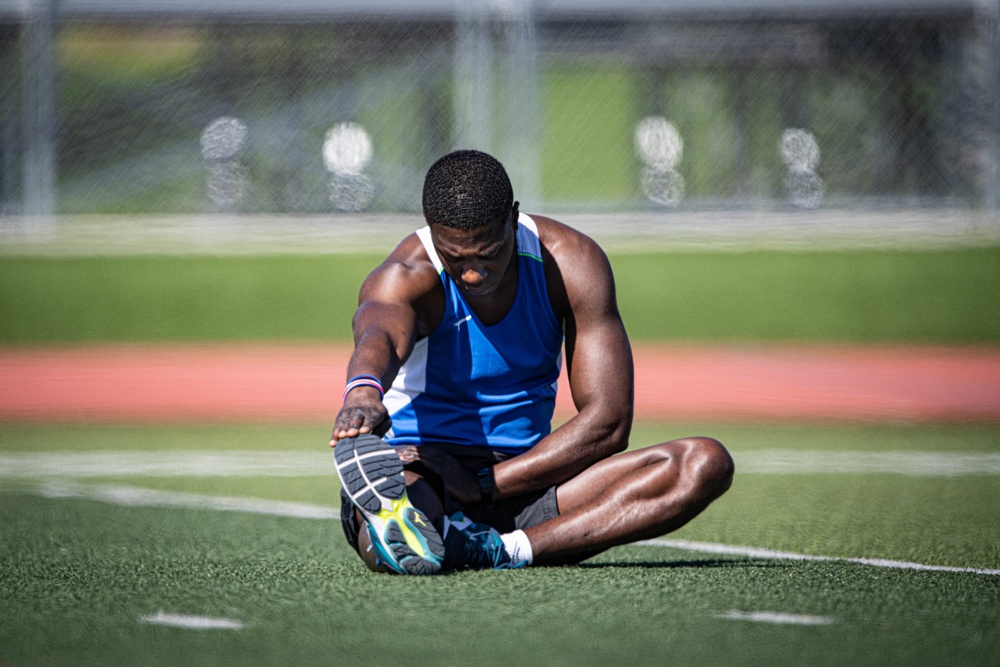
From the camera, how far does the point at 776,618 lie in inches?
138

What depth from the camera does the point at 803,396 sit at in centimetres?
1119

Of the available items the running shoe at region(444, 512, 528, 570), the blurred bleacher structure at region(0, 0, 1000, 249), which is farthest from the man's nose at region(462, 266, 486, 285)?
the blurred bleacher structure at region(0, 0, 1000, 249)

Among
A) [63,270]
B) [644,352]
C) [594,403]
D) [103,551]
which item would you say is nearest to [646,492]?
[594,403]

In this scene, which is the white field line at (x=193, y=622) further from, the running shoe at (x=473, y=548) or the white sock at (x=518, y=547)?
the white sock at (x=518, y=547)

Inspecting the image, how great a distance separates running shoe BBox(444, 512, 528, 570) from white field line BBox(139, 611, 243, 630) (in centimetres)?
83

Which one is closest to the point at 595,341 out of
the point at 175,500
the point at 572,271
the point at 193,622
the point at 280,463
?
the point at 572,271

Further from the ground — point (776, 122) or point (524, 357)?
point (776, 122)

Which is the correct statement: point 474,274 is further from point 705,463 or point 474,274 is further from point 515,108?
point 515,108

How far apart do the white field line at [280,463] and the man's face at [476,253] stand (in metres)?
3.64

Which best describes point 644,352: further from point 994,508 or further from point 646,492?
point 646,492

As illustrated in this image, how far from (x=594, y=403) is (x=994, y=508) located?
2.67 meters


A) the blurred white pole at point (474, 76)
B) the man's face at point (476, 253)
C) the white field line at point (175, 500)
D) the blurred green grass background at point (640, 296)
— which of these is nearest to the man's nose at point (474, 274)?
the man's face at point (476, 253)

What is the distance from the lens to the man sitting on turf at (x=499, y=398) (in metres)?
4.13

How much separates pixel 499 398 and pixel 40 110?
11.9 meters
